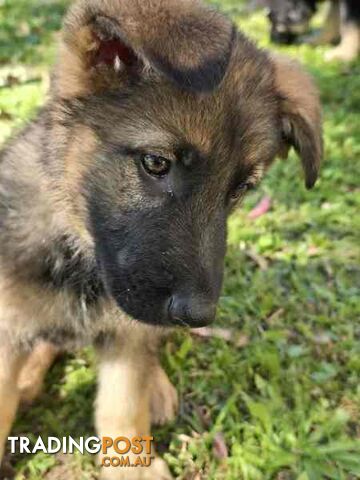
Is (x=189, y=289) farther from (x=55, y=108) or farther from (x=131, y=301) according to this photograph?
(x=55, y=108)

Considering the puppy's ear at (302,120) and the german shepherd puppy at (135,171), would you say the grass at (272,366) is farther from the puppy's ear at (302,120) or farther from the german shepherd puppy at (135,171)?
the puppy's ear at (302,120)

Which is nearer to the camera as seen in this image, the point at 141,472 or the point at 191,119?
the point at 191,119

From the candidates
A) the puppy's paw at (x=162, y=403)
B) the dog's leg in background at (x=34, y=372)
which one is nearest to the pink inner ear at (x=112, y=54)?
the dog's leg in background at (x=34, y=372)

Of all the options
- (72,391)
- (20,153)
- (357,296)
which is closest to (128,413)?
(72,391)

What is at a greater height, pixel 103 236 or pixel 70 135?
pixel 70 135

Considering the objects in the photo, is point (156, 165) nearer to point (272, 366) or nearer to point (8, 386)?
point (8, 386)

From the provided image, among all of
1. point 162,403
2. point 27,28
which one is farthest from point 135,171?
point 27,28

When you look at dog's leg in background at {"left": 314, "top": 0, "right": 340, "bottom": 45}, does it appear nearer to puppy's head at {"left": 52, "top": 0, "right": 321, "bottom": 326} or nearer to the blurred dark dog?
the blurred dark dog
